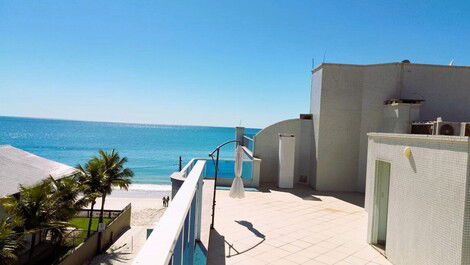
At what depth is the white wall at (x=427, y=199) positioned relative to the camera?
494cm

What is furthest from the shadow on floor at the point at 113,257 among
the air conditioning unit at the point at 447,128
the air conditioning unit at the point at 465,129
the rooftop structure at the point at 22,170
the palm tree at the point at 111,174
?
the air conditioning unit at the point at 465,129

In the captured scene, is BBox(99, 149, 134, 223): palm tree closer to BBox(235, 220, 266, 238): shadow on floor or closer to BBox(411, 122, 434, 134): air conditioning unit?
BBox(235, 220, 266, 238): shadow on floor

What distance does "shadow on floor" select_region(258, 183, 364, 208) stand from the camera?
13430 millimetres

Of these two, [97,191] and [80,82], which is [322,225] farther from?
[80,82]

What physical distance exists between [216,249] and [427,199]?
15.1 ft

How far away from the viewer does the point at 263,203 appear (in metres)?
12.2

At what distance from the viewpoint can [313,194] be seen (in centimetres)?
1432

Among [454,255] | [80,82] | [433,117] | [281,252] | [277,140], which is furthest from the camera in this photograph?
[80,82]

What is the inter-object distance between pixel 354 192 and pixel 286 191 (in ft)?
11.2

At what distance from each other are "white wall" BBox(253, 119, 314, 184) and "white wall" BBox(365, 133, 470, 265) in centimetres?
908

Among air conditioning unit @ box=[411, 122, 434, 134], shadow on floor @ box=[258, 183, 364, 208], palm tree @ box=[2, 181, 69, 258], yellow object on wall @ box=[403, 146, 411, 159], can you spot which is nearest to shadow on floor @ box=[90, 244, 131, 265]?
palm tree @ box=[2, 181, 69, 258]

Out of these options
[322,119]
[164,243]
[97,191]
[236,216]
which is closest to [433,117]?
[322,119]

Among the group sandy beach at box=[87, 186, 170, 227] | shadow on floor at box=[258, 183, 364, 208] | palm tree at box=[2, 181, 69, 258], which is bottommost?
sandy beach at box=[87, 186, 170, 227]

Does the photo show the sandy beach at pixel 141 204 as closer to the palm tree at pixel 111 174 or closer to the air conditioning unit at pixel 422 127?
the palm tree at pixel 111 174
